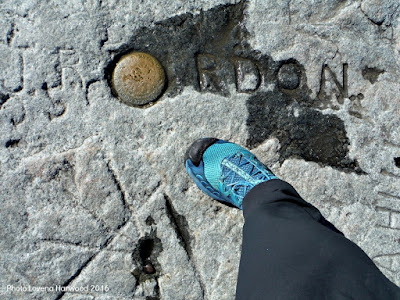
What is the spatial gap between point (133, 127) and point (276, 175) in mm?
707

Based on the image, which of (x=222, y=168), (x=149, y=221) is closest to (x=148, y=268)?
(x=149, y=221)

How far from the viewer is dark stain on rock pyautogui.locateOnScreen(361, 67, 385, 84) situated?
195 centimetres

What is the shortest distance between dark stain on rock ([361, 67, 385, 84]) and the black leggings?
0.84 metres

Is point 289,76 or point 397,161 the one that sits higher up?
point 289,76

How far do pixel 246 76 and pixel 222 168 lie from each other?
1.47 ft

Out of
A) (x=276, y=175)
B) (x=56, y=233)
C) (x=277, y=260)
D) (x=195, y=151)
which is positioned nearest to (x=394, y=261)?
(x=276, y=175)

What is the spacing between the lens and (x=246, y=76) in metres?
1.89

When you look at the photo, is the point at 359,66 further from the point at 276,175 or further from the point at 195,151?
the point at 195,151

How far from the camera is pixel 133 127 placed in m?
1.84

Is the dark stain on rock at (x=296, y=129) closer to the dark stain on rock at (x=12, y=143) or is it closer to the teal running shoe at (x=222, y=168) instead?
the teal running shoe at (x=222, y=168)

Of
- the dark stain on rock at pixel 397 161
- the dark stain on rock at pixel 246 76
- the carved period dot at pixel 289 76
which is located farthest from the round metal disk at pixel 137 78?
the dark stain on rock at pixel 397 161

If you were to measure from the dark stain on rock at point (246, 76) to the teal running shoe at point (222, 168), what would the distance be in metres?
0.13

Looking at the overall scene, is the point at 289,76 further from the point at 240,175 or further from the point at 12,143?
the point at 12,143

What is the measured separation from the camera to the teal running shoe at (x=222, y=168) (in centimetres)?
180
